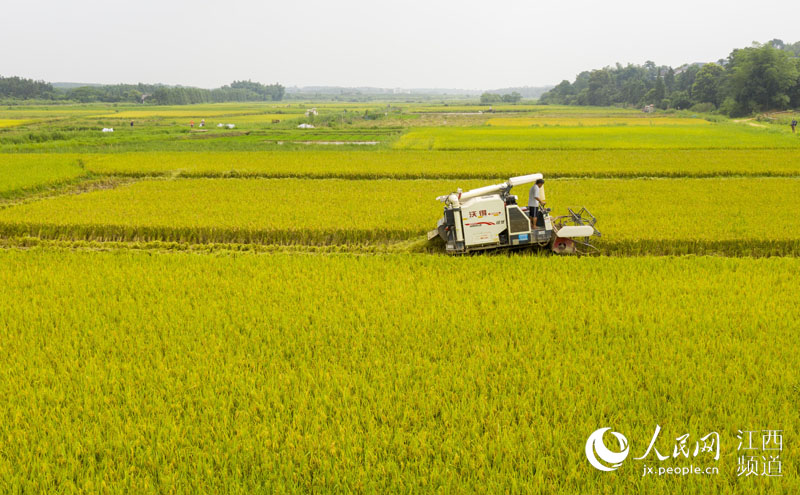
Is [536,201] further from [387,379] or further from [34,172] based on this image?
[34,172]

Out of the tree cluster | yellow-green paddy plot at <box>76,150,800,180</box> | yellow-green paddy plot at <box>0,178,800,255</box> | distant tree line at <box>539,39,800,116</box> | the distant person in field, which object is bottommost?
yellow-green paddy plot at <box>0,178,800,255</box>

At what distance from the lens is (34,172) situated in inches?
745

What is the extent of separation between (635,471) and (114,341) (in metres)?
6.00

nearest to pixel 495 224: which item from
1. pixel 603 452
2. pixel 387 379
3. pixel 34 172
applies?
pixel 387 379

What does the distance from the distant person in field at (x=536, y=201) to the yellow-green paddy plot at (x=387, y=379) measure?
5.50 feet

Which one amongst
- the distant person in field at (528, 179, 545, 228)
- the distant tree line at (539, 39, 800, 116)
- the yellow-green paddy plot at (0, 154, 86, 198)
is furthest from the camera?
the distant tree line at (539, 39, 800, 116)

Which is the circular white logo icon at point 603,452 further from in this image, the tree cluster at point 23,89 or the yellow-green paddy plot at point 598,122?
the tree cluster at point 23,89

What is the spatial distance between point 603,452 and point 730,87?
8243 cm

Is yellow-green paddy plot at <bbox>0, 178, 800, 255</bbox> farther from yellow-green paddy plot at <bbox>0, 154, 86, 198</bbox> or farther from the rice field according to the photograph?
yellow-green paddy plot at <bbox>0, 154, 86, 198</bbox>

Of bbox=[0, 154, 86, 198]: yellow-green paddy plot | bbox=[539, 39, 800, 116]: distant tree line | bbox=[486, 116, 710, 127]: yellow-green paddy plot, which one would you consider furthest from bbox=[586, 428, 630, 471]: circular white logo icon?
bbox=[539, 39, 800, 116]: distant tree line

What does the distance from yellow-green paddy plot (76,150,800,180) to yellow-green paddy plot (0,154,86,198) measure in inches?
Result: 36.6

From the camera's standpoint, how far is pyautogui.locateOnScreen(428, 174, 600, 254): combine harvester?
30.8ft

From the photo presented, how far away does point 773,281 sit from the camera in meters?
7.93

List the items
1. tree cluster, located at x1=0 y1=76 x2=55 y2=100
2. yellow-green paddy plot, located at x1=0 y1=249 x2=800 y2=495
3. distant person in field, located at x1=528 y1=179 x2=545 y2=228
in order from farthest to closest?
tree cluster, located at x1=0 y1=76 x2=55 y2=100, distant person in field, located at x1=528 y1=179 x2=545 y2=228, yellow-green paddy plot, located at x1=0 y1=249 x2=800 y2=495
